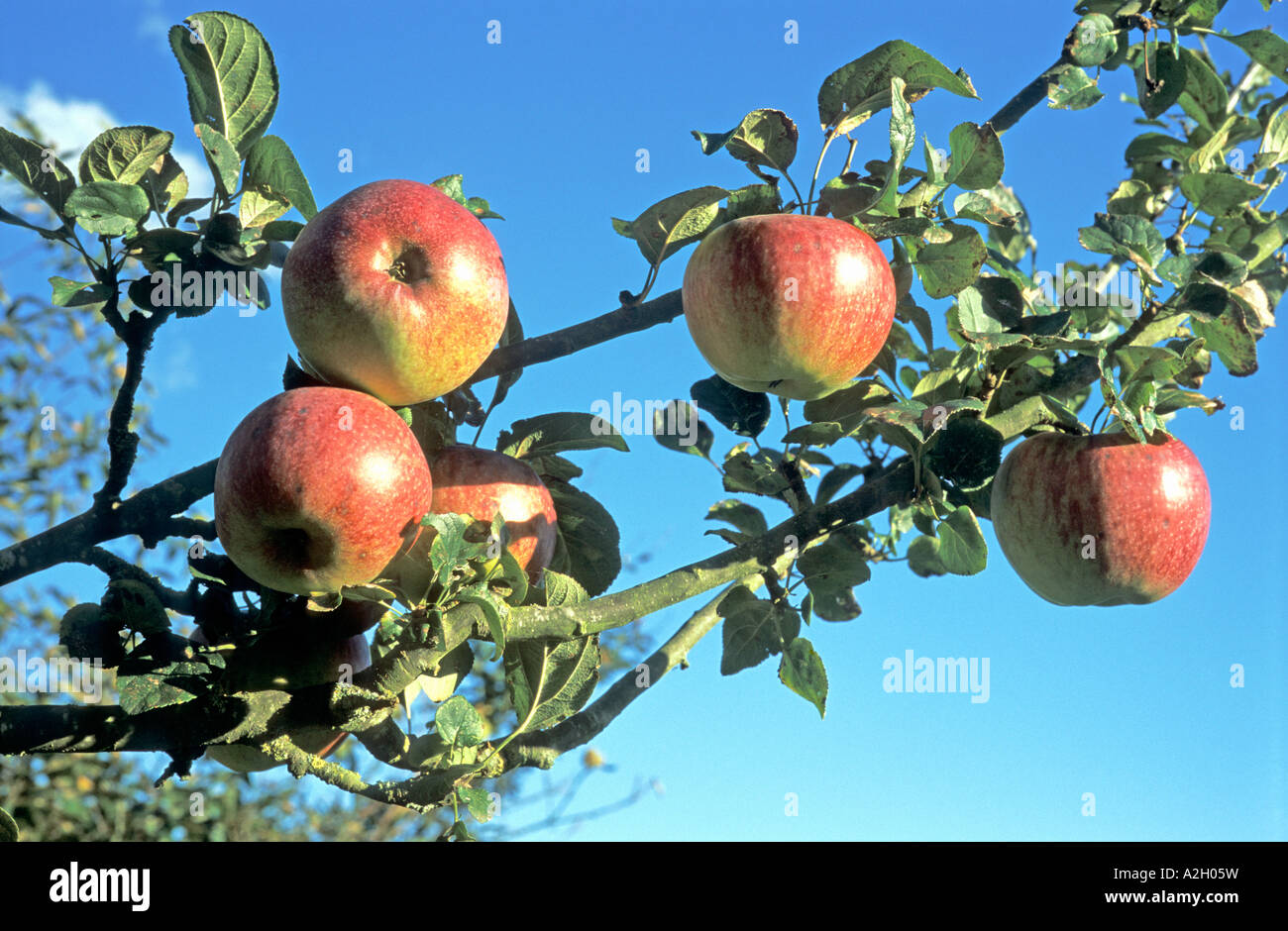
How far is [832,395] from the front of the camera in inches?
65.0

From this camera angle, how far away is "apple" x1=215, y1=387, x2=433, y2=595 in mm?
1210

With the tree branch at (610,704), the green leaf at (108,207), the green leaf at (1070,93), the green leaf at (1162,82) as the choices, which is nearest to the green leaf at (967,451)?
the tree branch at (610,704)

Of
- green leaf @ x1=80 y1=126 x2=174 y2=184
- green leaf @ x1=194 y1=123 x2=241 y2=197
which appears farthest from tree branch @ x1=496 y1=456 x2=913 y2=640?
green leaf @ x1=80 y1=126 x2=174 y2=184

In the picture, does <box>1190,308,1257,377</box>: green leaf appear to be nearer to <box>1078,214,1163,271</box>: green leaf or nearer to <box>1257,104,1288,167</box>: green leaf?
<box>1078,214,1163,271</box>: green leaf

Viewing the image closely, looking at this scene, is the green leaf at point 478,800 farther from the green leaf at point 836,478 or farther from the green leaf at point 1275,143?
the green leaf at point 1275,143

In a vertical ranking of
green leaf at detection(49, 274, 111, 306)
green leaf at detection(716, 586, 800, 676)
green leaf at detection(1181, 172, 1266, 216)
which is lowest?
green leaf at detection(716, 586, 800, 676)

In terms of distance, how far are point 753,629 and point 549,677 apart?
37 cm

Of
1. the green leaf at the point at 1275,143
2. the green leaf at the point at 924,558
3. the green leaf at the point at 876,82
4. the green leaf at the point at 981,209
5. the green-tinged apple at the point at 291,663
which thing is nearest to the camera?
the green-tinged apple at the point at 291,663

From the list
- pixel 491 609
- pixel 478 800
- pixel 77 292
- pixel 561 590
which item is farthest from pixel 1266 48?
pixel 77 292

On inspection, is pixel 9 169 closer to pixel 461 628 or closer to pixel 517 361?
pixel 517 361

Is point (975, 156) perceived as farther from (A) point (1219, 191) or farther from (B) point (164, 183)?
(B) point (164, 183)

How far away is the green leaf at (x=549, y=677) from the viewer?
1.39 meters

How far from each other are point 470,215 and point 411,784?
78 centimetres

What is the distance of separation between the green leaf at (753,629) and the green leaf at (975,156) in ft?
2.28
